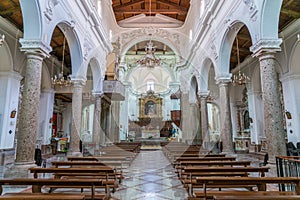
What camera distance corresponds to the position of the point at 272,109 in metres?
5.33

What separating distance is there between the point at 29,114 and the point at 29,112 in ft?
0.16

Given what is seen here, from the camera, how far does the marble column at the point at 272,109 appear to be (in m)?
5.19

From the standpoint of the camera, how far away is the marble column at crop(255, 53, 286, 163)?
17.0 ft

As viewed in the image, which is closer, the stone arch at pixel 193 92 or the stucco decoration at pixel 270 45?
the stucco decoration at pixel 270 45

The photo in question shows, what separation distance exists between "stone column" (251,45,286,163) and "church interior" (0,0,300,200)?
0.02m

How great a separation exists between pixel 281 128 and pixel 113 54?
11568mm

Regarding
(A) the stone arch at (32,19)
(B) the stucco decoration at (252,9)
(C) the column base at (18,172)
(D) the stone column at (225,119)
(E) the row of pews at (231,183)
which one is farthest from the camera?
(D) the stone column at (225,119)

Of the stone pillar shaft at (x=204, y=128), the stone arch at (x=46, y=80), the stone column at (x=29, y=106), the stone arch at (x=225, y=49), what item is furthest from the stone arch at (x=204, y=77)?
the stone arch at (x=46, y=80)

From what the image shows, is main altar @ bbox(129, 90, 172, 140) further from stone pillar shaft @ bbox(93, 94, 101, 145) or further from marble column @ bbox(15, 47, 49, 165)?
marble column @ bbox(15, 47, 49, 165)

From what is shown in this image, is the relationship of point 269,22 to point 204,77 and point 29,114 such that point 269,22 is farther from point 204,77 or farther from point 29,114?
point 29,114

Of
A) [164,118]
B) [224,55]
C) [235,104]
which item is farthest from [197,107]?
[164,118]

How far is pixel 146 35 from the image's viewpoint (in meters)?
16.2

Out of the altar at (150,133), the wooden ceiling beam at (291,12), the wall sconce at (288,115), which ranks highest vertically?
the wooden ceiling beam at (291,12)

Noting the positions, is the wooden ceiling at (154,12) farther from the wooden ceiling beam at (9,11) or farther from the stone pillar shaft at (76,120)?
the stone pillar shaft at (76,120)
